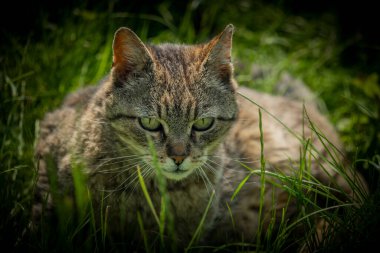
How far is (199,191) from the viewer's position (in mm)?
2391

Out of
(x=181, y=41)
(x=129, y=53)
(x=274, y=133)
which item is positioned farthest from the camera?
(x=181, y=41)

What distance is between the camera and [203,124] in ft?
7.39

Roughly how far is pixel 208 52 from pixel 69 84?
1.53m

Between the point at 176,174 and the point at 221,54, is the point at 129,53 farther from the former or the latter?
the point at 176,174

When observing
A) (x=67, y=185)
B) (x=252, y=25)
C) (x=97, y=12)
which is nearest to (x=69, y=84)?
(x=97, y=12)

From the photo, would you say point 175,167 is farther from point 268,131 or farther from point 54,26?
point 54,26

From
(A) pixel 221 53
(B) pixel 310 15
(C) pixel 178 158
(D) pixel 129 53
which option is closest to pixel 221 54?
(A) pixel 221 53

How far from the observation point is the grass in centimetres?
204

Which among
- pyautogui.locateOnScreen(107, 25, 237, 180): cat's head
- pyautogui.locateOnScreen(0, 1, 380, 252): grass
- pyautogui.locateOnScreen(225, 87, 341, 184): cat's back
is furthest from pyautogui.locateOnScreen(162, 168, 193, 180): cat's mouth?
pyautogui.locateOnScreen(225, 87, 341, 184): cat's back

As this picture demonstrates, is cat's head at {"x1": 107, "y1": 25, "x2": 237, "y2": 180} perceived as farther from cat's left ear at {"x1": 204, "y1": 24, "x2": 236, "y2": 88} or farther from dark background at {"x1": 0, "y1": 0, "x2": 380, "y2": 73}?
dark background at {"x1": 0, "y1": 0, "x2": 380, "y2": 73}

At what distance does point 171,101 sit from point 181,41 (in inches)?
75.3

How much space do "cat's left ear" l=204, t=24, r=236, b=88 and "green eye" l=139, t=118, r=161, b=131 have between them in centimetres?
44

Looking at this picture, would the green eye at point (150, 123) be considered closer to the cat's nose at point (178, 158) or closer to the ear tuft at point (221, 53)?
the cat's nose at point (178, 158)

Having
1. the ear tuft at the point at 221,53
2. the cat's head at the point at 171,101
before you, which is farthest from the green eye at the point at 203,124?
the ear tuft at the point at 221,53
